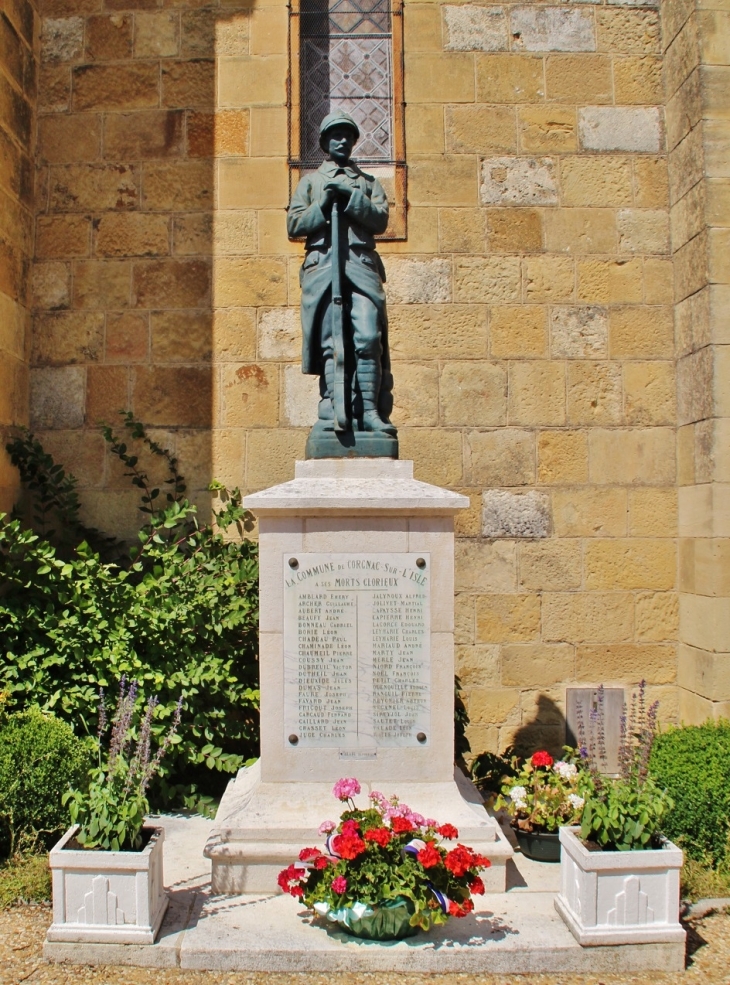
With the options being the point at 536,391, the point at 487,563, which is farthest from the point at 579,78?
the point at 487,563

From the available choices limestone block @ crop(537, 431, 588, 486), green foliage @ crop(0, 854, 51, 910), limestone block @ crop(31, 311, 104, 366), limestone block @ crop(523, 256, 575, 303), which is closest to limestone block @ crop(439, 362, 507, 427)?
limestone block @ crop(537, 431, 588, 486)

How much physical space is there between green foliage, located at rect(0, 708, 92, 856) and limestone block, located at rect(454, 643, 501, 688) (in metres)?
2.45

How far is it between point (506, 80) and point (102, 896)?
17.6 feet

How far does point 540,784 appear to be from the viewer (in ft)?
13.7

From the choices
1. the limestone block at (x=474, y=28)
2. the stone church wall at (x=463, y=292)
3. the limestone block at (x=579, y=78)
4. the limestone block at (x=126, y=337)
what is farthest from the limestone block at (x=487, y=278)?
the limestone block at (x=126, y=337)

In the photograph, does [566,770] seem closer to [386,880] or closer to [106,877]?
[386,880]

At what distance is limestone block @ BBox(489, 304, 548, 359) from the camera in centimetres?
585

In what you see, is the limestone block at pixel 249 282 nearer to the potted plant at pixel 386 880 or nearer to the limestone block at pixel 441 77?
the limestone block at pixel 441 77

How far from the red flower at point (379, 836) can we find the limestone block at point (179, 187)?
4287mm

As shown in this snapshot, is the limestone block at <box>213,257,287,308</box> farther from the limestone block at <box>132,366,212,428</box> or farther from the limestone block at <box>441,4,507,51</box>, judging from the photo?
the limestone block at <box>441,4,507,51</box>

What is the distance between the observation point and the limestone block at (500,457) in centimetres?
580

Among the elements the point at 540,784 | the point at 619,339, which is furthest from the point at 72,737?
the point at 619,339

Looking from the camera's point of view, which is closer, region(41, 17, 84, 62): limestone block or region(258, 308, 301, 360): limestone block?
region(258, 308, 301, 360): limestone block

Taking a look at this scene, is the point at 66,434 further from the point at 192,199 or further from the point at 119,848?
the point at 119,848
